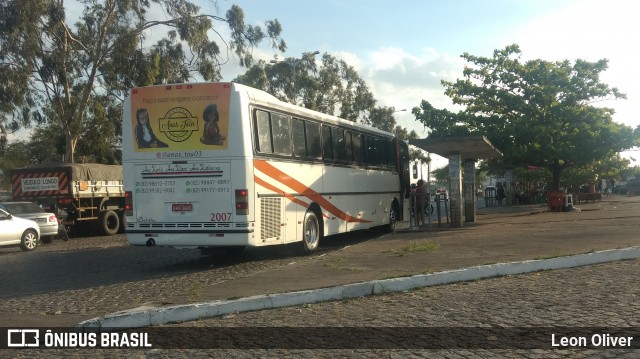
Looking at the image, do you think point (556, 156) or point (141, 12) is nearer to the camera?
point (556, 156)

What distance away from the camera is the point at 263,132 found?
11.5 m

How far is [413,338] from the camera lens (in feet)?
18.6

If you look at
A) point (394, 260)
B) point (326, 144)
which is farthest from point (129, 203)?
point (394, 260)

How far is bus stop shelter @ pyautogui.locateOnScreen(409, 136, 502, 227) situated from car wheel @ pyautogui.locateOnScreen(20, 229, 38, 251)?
455 inches

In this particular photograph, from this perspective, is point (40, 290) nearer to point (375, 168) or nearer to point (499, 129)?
point (375, 168)

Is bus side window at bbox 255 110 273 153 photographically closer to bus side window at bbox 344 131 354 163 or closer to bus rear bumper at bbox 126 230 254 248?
bus rear bumper at bbox 126 230 254 248

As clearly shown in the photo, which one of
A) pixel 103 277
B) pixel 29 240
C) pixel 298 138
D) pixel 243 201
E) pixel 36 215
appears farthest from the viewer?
pixel 36 215

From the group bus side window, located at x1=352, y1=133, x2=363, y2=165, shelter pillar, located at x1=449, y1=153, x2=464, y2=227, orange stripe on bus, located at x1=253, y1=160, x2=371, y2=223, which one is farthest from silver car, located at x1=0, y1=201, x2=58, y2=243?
shelter pillar, located at x1=449, y1=153, x2=464, y2=227

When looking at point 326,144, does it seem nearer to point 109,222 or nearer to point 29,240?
point 29,240

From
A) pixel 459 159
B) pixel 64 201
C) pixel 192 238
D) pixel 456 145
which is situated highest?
pixel 456 145

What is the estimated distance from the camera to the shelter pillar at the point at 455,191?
66.3ft

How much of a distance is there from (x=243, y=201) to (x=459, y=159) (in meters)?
11.5

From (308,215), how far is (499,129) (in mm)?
15459

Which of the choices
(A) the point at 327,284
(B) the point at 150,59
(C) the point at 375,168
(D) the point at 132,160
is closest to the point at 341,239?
(C) the point at 375,168
